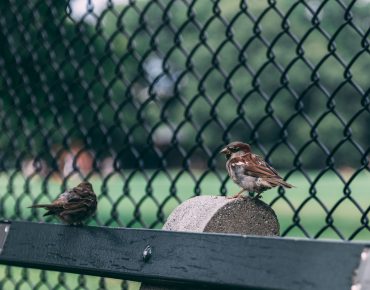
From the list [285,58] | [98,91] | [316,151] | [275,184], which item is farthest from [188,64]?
[316,151]

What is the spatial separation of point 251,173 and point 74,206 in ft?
2.12

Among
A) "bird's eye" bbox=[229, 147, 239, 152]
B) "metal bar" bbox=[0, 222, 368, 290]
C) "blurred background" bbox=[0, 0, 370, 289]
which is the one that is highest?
"blurred background" bbox=[0, 0, 370, 289]

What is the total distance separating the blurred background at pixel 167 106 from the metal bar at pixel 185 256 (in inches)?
21.3

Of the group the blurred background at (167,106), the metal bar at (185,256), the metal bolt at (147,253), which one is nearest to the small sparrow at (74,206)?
the metal bar at (185,256)

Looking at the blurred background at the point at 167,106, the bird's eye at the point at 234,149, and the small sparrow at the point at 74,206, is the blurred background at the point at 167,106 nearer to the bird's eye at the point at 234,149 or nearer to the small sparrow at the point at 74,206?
the bird's eye at the point at 234,149

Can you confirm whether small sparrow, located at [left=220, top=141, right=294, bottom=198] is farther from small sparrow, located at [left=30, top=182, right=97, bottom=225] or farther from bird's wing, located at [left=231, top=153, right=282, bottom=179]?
small sparrow, located at [left=30, top=182, right=97, bottom=225]

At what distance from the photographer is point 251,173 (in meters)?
2.59

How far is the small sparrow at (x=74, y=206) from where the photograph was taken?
2.85 metres

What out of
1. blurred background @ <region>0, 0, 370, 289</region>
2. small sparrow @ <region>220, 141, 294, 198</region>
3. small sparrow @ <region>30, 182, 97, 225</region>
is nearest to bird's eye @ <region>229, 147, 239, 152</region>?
small sparrow @ <region>220, 141, 294, 198</region>

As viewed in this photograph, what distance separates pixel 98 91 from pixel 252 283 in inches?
1132

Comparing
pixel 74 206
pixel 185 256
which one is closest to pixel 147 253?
pixel 185 256

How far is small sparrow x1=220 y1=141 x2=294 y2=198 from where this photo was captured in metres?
2.60

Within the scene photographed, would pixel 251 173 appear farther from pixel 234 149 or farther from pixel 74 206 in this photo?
pixel 74 206

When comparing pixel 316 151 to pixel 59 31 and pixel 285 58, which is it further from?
pixel 59 31
